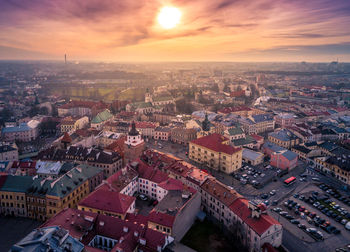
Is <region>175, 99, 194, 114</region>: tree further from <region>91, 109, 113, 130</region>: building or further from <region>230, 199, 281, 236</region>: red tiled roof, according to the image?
<region>230, 199, 281, 236</region>: red tiled roof

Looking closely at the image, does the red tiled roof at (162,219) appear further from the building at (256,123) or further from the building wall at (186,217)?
the building at (256,123)

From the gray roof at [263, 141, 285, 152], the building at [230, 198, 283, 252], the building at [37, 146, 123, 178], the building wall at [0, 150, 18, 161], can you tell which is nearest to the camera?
the building at [230, 198, 283, 252]

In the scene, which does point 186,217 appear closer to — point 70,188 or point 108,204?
point 108,204

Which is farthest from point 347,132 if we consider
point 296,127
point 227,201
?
point 227,201

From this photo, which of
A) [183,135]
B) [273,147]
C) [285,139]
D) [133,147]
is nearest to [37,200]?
[133,147]

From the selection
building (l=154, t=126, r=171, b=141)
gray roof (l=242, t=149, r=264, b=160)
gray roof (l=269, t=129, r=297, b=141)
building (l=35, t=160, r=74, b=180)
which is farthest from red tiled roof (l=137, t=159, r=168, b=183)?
gray roof (l=269, t=129, r=297, b=141)

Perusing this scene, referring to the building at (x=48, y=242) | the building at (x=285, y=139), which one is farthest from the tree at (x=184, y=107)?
the building at (x=48, y=242)

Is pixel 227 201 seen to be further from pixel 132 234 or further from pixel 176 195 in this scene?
pixel 132 234
